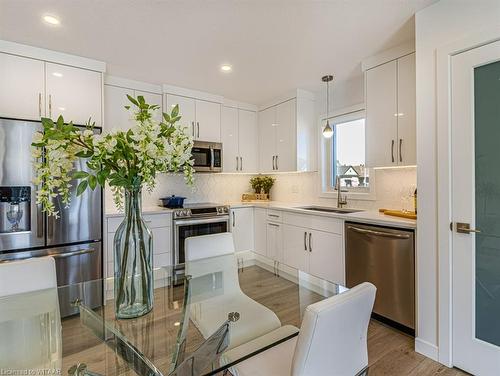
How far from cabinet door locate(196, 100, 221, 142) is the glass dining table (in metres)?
2.44

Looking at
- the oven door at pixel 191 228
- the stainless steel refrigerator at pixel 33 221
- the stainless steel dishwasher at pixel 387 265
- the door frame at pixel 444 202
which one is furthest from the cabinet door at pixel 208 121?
the door frame at pixel 444 202

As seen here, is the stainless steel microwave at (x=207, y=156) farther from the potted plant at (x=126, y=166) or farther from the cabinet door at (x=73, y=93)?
the potted plant at (x=126, y=166)

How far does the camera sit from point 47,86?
2525 millimetres

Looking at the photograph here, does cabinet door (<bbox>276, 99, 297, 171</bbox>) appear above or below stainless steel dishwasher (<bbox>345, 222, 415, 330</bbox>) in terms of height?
above

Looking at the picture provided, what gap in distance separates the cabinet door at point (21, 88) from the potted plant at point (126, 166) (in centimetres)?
183

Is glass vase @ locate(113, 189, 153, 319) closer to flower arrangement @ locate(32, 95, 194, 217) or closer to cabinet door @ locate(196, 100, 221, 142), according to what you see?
flower arrangement @ locate(32, 95, 194, 217)

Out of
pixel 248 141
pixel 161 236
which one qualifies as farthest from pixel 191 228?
pixel 248 141

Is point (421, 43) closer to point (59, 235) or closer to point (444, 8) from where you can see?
point (444, 8)

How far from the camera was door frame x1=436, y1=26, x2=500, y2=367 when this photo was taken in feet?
5.98

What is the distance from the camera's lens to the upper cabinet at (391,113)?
7.89 ft

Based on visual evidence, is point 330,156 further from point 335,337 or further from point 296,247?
point 335,337

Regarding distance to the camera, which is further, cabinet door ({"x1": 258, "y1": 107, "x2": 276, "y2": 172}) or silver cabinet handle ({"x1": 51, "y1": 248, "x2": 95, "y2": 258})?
cabinet door ({"x1": 258, "y1": 107, "x2": 276, "y2": 172})

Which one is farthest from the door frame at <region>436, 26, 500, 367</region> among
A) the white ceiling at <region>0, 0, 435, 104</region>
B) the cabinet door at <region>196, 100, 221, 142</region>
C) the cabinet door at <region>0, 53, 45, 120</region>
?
the cabinet door at <region>0, 53, 45, 120</region>

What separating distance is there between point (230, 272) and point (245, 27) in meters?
1.96
